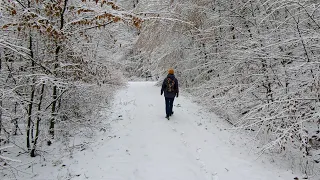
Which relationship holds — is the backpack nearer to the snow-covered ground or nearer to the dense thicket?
the dense thicket

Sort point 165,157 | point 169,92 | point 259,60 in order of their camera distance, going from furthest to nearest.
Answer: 1. point 169,92
2. point 259,60
3. point 165,157

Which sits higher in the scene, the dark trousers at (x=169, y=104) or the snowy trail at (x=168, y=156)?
the dark trousers at (x=169, y=104)

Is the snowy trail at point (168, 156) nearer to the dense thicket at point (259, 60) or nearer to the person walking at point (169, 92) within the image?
the person walking at point (169, 92)

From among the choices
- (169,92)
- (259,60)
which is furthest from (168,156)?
(259,60)

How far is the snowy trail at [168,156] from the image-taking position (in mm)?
4977

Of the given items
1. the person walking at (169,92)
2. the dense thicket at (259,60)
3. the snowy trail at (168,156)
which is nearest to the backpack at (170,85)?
the person walking at (169,92)

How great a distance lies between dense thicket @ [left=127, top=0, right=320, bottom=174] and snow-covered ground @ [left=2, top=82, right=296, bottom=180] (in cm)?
80

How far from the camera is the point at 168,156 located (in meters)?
5.75

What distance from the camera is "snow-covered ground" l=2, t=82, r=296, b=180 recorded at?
16.4ft

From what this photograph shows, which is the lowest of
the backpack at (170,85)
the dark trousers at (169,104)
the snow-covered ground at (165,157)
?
the snow-covered ground at (165,157)

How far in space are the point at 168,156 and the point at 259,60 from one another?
12.9 ft

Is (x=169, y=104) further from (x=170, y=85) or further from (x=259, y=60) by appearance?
(x=259, y=60)

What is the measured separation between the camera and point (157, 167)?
5207 mm

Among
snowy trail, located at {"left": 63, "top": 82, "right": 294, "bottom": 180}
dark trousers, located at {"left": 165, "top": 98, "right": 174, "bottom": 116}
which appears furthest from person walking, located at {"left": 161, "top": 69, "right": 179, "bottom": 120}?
snowy trail, located at {"left": 63, "top": 82, "right": 294, "bottom": 180}
